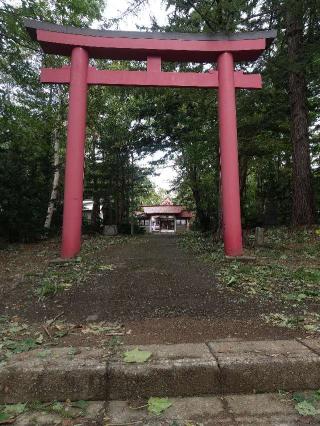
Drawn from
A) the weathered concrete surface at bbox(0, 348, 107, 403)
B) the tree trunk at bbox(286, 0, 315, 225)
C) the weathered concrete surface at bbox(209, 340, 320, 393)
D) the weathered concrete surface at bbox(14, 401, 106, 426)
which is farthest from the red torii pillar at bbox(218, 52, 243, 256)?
the weathered concrete surface at bbox(14, 401, 106, 426)

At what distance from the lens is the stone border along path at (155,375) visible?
7.62 ft

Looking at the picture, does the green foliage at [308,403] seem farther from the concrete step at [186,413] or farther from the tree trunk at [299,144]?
the tree trunk at [299,144]

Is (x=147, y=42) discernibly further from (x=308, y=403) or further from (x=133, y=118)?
(x=133, y=118)

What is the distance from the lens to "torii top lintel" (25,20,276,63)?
7.00 m

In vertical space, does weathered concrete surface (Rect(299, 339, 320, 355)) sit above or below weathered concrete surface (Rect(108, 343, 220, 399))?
above

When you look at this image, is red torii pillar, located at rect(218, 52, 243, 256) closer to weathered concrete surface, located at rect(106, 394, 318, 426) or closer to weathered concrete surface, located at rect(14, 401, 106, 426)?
weathered concrete surface, located at rect(106, 394, 318, 426)

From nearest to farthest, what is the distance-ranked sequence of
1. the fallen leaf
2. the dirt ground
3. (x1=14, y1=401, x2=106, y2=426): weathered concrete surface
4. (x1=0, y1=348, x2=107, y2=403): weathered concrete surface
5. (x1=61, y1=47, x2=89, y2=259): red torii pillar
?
1. (x1=14, y1=401, x2=106, y2=426): weathered concrete surface
2. (x1=0, y1=348, x2=107, y2=403): weathered concrete surface
3. the fallen leaf
4. the dirt ground
5. (x1=61, y1=47, x2=89, y2=259): red torii pillar

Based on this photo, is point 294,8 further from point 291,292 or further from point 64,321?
point 64,321

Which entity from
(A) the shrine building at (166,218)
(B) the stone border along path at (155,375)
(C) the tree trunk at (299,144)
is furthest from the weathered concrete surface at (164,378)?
(A) the shrine building at (166,218)

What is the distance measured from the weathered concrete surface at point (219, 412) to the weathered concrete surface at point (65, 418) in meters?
0.07

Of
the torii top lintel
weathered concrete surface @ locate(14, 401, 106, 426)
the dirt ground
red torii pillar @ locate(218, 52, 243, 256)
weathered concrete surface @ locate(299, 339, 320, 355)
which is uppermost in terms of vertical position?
the torii top lintel

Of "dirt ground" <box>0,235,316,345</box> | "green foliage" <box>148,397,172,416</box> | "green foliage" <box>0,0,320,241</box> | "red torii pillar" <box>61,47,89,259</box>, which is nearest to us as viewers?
"green foliage" <box>148,397,172,416</box>

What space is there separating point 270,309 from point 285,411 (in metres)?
1.70

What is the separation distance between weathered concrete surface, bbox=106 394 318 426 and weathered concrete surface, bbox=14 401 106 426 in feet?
0.24
